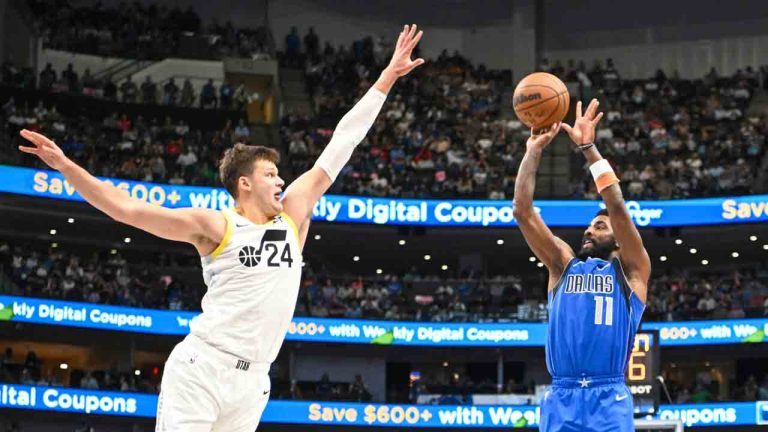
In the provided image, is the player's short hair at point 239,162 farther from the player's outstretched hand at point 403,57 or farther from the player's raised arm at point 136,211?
the player's outstretched hand at point 403,57

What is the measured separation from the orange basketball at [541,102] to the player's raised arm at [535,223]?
0.35 metres

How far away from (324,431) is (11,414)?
8376 mm

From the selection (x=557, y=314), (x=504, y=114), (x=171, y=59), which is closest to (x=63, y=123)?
(x=171, y=59)

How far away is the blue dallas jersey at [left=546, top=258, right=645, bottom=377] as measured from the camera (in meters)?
7.21

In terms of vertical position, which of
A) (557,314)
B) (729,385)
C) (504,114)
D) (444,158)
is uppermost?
(504,114)

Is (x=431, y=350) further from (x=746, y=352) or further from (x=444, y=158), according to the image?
(x=746, y=352)

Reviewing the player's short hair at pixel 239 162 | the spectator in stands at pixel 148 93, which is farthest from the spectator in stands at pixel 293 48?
the player's short hair at pixel 239 162

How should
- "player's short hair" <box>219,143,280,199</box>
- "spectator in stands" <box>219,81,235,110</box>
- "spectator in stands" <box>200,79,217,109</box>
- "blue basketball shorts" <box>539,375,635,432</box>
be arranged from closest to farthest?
"player's short hair" <box>219,143,280,199</box> → "blue basketball shorts" <box>539,375,635,432</box> → "spectator in stands" <box>200,79,217,109</box> → "spectator in stands" <box>219,81,235,110</box>

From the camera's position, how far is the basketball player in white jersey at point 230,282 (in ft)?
18.8

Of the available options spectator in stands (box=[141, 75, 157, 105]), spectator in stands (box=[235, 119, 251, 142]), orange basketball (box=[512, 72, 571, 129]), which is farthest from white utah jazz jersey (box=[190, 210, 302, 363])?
spectator in stands (box=[141, 75, 157, 105])

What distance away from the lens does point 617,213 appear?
7.20 m

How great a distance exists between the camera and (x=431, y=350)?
3694 cm

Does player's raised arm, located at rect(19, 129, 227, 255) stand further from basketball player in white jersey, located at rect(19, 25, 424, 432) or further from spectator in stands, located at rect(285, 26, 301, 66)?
spectator in stands, located at rect(285, 26, 301, 66)

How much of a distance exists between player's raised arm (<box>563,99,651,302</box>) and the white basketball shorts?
2.51 meters
